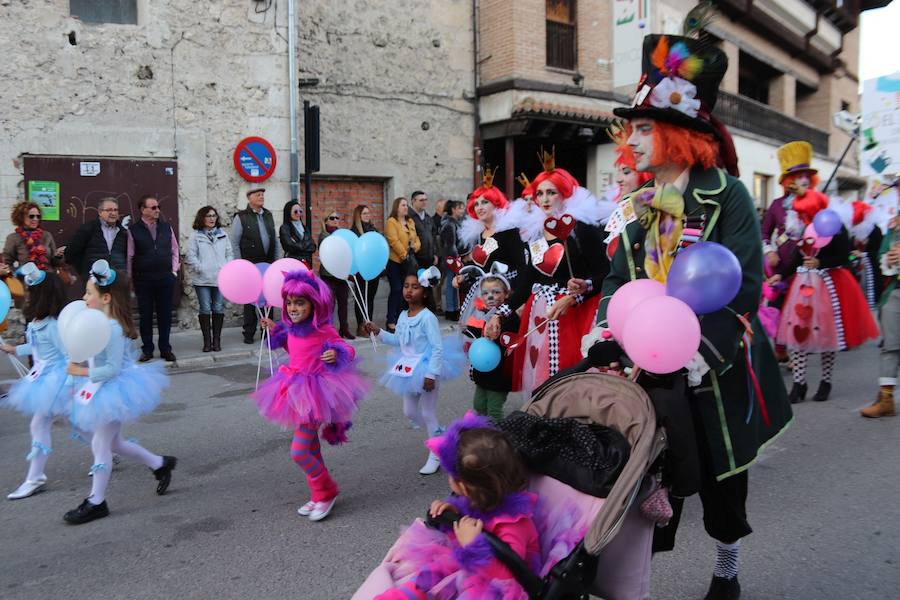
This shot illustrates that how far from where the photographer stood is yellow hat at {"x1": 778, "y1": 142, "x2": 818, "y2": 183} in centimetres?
689

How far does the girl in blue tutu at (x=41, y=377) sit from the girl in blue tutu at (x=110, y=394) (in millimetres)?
188

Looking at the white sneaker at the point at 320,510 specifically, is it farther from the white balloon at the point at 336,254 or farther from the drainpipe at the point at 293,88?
the drainpipe at the point at 293,88

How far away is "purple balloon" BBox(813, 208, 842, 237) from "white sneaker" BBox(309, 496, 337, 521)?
522 centimetres

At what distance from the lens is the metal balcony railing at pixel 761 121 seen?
21.2 m

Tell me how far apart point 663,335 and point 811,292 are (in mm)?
5494

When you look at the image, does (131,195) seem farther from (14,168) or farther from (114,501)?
(114,501)

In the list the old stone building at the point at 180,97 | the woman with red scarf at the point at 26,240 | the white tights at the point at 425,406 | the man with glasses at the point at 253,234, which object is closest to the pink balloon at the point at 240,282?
the white tights at the point at 425,406

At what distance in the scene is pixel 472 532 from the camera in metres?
2.35

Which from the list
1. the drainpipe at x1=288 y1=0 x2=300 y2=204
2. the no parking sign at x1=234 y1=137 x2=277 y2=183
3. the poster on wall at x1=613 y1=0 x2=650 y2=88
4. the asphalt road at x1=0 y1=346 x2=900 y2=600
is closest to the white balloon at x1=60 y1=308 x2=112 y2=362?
the asphalt road at x1=0 y1=346 x2=900 y2=600

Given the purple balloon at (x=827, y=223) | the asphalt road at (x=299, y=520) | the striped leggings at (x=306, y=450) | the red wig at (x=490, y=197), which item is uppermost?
the red wig at (x=490, y=197)

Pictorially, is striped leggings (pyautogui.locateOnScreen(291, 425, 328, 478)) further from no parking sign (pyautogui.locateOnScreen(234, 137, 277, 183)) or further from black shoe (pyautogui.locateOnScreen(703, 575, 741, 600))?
no parking sign (pyautogui.locateOnScreen(234, 137, 277, 183))

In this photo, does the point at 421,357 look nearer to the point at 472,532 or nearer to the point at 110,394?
the point at 110,394

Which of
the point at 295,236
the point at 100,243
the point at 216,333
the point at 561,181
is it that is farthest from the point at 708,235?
the point at 295,236

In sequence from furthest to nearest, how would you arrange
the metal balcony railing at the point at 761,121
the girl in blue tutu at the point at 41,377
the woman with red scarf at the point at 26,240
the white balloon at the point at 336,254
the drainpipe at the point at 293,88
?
1. the metal balcony railing at the point at 761,121
2. the drainpipe at the point at 293,88
3. the woman with red scarf at the point at 26,240
4. the white balloon at the point at 336,254
5. the girl in blue tutu at the point at 41,377
